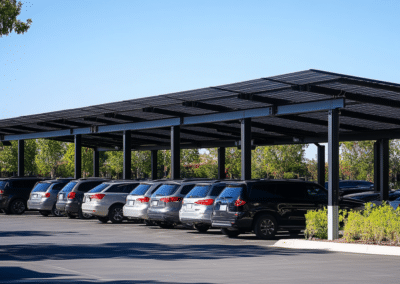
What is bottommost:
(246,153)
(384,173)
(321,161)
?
(384,173)

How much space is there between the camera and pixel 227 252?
51.1ft

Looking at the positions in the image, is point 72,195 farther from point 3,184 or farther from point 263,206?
point 263,206

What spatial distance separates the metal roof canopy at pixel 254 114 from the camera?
67.3 ft

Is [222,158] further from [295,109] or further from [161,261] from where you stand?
[161,261]

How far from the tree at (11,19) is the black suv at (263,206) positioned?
8.53 meters

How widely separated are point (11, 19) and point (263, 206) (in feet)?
32.8

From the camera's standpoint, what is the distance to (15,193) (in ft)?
110

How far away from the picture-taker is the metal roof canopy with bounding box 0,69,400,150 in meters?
20.5

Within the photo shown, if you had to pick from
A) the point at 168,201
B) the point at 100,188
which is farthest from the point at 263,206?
the point at 100,188

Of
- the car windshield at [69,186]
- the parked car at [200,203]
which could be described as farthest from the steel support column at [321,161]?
the parked car at [200,203]

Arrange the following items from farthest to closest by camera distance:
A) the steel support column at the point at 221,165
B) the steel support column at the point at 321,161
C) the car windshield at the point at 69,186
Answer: the steel support column at the point at 221,165 < the steel support column at the point at 321,161 < the car windshield at the point at 69,186

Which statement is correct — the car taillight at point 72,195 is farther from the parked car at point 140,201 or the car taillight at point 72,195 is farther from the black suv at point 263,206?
the black suv at point 263,206

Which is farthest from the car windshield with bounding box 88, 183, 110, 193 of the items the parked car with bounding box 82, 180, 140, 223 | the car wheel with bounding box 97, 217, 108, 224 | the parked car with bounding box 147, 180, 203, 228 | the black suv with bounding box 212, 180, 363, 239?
the black suv with bounding box 212, 180, 363, 239

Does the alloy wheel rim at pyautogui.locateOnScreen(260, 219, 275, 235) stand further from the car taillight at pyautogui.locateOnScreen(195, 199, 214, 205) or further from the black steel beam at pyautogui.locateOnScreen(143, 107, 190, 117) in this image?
the black steel beam at pyautogui.locateOnScreen(143, 107, 190, 117)
